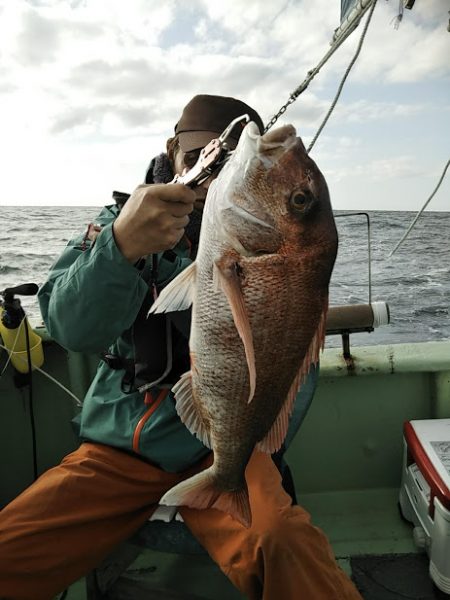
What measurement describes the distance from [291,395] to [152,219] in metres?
0.69

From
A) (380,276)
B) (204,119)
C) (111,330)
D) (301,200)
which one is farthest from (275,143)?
(380,276)

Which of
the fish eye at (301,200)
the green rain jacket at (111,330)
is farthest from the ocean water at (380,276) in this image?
the fish eye at (301,200)

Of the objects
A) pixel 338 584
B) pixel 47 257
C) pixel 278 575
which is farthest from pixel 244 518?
pixel 47 257

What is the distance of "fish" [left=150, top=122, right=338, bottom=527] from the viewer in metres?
1.49

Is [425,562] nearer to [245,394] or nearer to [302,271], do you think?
[245,394]

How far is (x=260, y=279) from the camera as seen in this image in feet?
5.00

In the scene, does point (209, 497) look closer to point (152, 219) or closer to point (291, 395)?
point (291, 395)

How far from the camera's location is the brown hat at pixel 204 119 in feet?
8.06

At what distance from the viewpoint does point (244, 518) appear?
1843 millimetres

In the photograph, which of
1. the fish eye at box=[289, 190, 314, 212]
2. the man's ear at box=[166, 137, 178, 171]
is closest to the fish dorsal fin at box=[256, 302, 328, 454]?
the fish eye at box=[289, 190, 314, 212]

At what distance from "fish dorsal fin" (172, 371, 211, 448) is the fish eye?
673 millimetres

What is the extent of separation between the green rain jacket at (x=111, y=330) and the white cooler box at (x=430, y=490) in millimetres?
788

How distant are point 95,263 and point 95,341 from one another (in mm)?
302

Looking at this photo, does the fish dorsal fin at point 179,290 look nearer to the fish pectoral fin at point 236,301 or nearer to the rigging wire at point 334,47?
the fish pectoral fin at point 236,301
